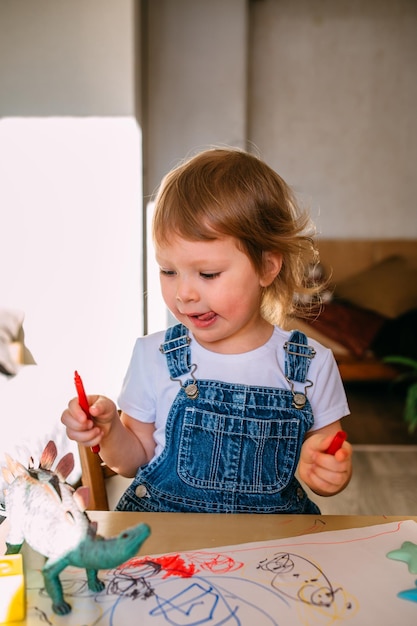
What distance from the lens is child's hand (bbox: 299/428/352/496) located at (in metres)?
0.78

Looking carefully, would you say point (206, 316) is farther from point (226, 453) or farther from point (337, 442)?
point (337, 442)

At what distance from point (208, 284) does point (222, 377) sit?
20 centimetres

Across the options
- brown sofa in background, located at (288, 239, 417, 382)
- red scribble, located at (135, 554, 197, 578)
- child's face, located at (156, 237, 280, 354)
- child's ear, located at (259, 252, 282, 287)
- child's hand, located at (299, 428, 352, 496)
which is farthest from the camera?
brown sofa in background, located at (288, 239, 417, 382)

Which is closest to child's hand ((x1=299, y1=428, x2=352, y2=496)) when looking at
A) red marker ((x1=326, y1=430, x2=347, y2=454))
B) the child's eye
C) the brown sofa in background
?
red marker ((x1=326, y1=430, x2=347, y2=454))

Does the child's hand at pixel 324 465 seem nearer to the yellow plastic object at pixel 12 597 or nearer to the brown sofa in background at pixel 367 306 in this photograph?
the yellow plastic object at pixel 12 597

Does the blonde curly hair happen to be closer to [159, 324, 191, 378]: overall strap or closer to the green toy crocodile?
[159, 324, 191, 378]: overall strap

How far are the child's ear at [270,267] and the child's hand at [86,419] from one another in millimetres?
356

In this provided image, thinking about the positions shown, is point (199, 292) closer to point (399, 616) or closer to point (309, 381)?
point (309, 381)

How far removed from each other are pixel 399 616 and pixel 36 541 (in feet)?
1.11

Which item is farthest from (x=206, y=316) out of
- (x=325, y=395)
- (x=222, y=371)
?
(x=325, y=395)

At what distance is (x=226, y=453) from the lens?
3.39ft

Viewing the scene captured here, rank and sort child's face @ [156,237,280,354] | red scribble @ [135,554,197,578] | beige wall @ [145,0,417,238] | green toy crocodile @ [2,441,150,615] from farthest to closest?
1. beige wall @ [145,0,417,238]
2. child's face @ [156,237,280,354]
3. red scribble @ [135,554,197,578]
4. green toy crocodile @ [2,441,150,615]

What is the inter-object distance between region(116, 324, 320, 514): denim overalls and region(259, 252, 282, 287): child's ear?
182mm

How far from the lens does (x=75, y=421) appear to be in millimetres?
800
